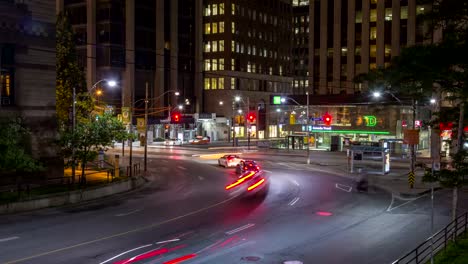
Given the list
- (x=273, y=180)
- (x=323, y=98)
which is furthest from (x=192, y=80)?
(x=273, y=180)

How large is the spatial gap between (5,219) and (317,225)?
14619 millimetres

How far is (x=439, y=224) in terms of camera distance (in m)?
24.6

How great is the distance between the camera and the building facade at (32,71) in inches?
1315

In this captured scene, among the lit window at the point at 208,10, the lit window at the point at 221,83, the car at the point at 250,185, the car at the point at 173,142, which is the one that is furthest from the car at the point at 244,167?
the lit window at the point at 208,10

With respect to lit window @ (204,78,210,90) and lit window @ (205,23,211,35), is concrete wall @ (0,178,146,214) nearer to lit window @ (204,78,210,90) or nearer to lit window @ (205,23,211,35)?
lit window @ (204,78,210,90)

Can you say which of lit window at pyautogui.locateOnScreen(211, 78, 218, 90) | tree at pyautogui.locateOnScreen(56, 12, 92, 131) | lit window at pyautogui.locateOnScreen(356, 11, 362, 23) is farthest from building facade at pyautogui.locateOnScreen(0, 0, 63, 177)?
lit window at pyautogui.locateOnScreen(211, 78, 218, 90)

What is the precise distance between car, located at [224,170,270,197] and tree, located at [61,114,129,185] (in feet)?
28.8

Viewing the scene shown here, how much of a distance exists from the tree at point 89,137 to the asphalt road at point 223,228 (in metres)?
3.77

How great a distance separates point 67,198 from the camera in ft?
97.5

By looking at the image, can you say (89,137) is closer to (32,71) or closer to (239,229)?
(32,71)

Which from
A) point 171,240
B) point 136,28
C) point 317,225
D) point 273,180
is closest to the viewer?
point 171,240

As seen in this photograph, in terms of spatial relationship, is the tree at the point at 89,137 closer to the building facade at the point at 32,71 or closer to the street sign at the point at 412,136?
the building facade at the point at 32,71

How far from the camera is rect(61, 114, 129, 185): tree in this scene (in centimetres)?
3384

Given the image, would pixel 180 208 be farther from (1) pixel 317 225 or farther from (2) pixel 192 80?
(2) pixel 192 80
